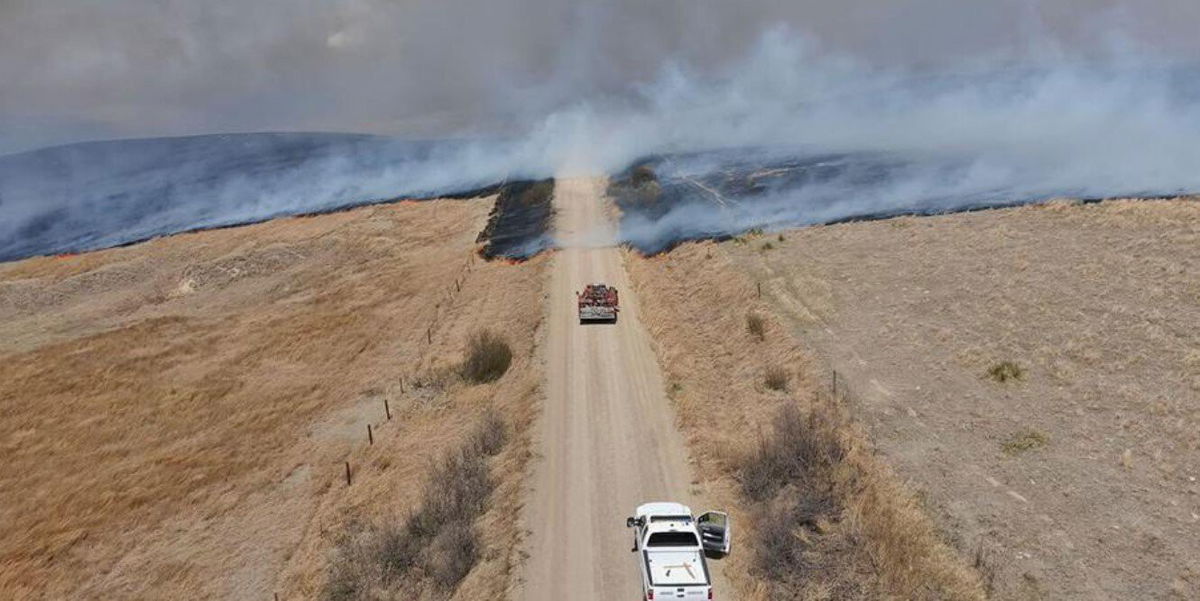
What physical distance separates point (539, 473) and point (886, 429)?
13.0 m

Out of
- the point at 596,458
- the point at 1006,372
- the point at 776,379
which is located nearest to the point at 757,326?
the point at 776,379

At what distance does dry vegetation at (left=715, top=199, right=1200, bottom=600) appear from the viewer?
1988 centimetres

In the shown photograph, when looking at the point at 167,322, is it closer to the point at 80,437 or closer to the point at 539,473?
the point at 80,437

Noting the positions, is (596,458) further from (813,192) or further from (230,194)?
(230,194)

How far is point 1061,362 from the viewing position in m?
29.0

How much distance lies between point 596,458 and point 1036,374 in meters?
18.0

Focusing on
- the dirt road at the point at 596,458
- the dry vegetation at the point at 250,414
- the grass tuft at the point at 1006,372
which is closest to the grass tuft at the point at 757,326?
the dirt road at the point at 596,458

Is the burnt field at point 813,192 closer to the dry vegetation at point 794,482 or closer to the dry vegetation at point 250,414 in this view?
the dry vegetation at point 250,414

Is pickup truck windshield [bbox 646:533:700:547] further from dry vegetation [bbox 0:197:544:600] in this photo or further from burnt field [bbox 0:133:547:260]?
burnt field [bbox 0:133:547:260]

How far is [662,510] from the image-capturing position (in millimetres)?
21953

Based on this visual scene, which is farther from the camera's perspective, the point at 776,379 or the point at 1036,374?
the point at 776,379

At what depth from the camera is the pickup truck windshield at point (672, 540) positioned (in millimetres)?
20406

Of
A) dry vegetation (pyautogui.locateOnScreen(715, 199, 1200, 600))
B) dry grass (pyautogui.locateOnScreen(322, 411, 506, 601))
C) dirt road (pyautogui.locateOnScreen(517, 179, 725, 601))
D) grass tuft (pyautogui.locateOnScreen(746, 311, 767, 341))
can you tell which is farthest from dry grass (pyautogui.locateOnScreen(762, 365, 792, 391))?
dry grass (pyautogui.locateOnScreen(322, 411, 506, 601))

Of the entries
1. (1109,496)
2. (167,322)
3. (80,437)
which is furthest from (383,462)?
(167,322)
